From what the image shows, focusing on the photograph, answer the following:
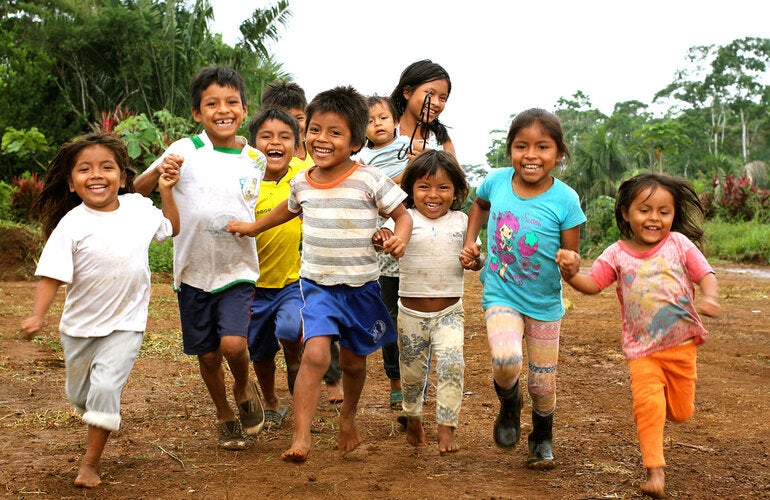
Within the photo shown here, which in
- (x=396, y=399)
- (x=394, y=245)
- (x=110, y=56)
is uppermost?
(x=110, y=56)

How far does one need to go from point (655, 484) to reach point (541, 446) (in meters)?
0.70

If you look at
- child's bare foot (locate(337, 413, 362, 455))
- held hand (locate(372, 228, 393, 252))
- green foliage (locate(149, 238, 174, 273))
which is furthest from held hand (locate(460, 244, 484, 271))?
green foliage (locate(149, 238, 174, 273))

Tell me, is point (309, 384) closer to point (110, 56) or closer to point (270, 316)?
point (270, 316)

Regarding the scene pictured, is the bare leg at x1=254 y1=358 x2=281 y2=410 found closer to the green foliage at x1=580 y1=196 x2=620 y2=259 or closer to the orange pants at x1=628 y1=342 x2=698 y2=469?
the orange pants at x1=628 y1=342 x2=698 y2=469

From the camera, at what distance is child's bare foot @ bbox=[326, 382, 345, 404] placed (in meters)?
5.97

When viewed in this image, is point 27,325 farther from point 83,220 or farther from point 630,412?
point 630,412

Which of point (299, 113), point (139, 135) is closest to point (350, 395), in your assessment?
point (299, 113)

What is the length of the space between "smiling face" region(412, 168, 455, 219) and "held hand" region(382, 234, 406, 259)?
56 cm

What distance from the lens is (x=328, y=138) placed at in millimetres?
4250

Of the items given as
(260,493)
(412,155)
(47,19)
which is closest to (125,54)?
(47,19)

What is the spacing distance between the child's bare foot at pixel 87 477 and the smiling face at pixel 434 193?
2172 mm

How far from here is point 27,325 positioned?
372 cm

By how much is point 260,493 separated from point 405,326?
1.23 metres

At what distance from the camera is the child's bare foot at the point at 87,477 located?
4.03 meters
